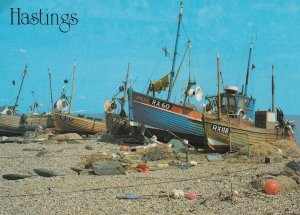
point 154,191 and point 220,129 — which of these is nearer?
point 154,191

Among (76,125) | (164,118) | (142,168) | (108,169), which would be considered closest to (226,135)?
(164,118)

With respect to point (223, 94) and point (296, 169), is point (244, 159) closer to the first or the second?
point (296, 169)

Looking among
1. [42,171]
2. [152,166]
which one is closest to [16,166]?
[42,171]

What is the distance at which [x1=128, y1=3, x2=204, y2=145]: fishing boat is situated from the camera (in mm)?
20542

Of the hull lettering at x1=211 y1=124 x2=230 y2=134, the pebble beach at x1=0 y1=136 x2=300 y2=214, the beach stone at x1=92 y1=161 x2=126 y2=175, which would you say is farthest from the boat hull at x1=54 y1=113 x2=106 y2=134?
the beach stone at x1=92 y1=161 x2=126 y2=175

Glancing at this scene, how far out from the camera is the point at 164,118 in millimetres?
21375

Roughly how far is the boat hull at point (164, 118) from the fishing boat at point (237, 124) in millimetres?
853

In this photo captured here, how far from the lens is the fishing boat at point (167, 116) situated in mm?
20542

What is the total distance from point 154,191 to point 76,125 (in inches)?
930

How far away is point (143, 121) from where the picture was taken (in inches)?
890

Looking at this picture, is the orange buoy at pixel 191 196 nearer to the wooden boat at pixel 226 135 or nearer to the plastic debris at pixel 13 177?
the plastic debris at pixel 13 177

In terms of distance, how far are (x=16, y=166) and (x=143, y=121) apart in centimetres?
888

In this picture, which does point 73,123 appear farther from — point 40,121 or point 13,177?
point 13,177

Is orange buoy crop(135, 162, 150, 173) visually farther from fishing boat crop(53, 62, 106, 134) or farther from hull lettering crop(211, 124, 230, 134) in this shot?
fishing boat crop(53, 62, 106, 134)
